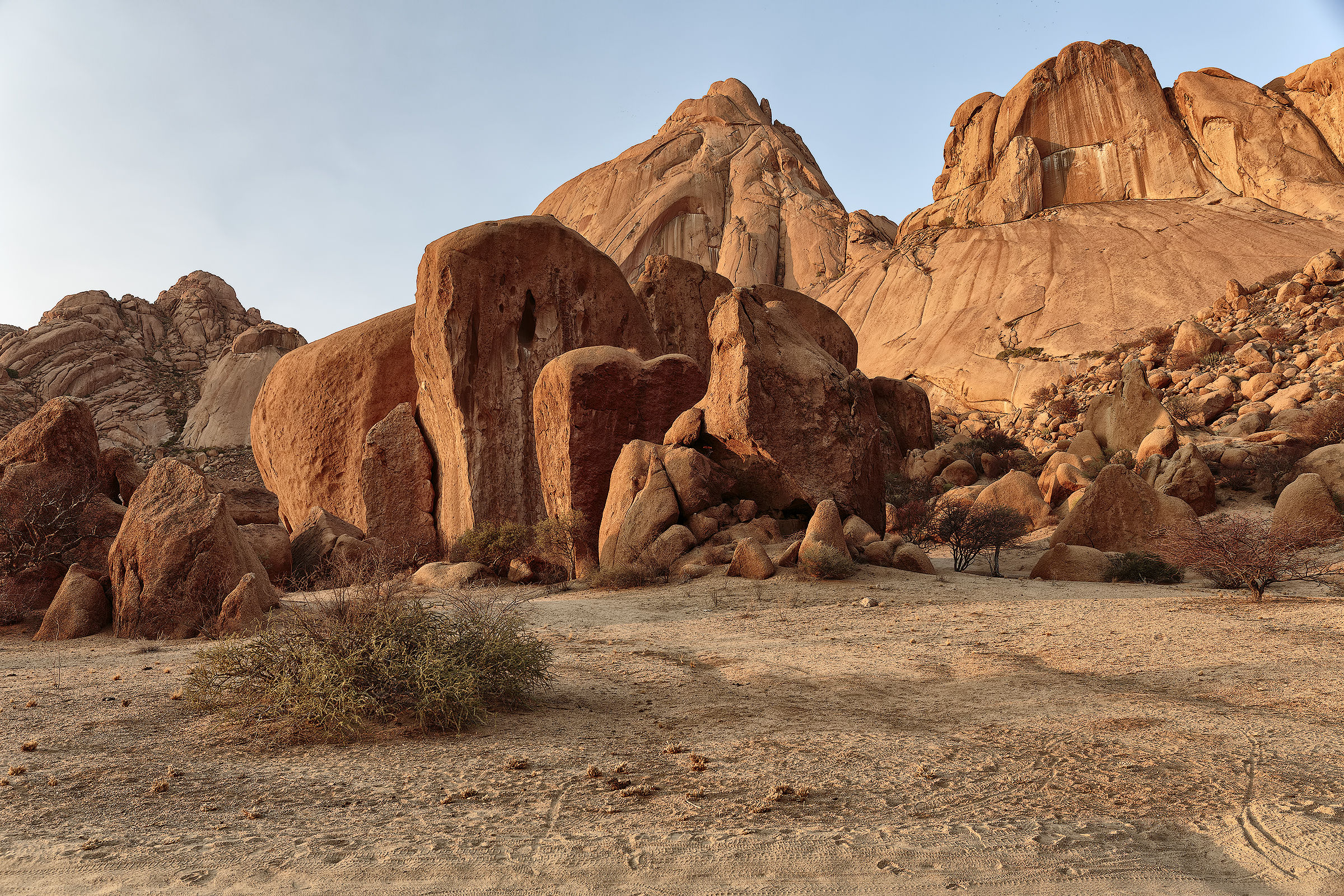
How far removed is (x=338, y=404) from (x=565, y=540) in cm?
903

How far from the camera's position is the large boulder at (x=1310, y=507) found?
486 inches

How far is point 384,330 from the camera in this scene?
1972 cm

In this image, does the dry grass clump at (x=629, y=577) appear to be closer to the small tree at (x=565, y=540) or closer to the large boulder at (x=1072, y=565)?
the small tree at (x=565, y=540)

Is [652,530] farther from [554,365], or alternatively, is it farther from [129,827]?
[129,827]

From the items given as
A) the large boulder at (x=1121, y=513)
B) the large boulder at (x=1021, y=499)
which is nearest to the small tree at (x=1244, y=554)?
the large boulder at (x=1121, y=513)

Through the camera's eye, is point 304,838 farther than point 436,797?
No

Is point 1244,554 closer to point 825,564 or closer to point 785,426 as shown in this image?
point 825,564

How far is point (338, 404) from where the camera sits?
63.9 feet

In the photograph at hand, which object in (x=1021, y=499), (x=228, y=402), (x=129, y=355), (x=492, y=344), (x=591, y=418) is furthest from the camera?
(x=129, y=355)

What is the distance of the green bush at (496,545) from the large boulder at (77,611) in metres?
5.71

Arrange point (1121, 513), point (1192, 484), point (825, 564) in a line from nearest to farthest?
1. point (825, 564)
2. point (1121, 513)
3. point (1192, 484)

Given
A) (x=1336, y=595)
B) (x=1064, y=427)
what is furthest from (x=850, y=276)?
(x=1336, y=595)

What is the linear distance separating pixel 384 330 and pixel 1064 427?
20.9 meters

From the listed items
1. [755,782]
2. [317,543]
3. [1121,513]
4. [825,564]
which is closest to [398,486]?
[317,543]
